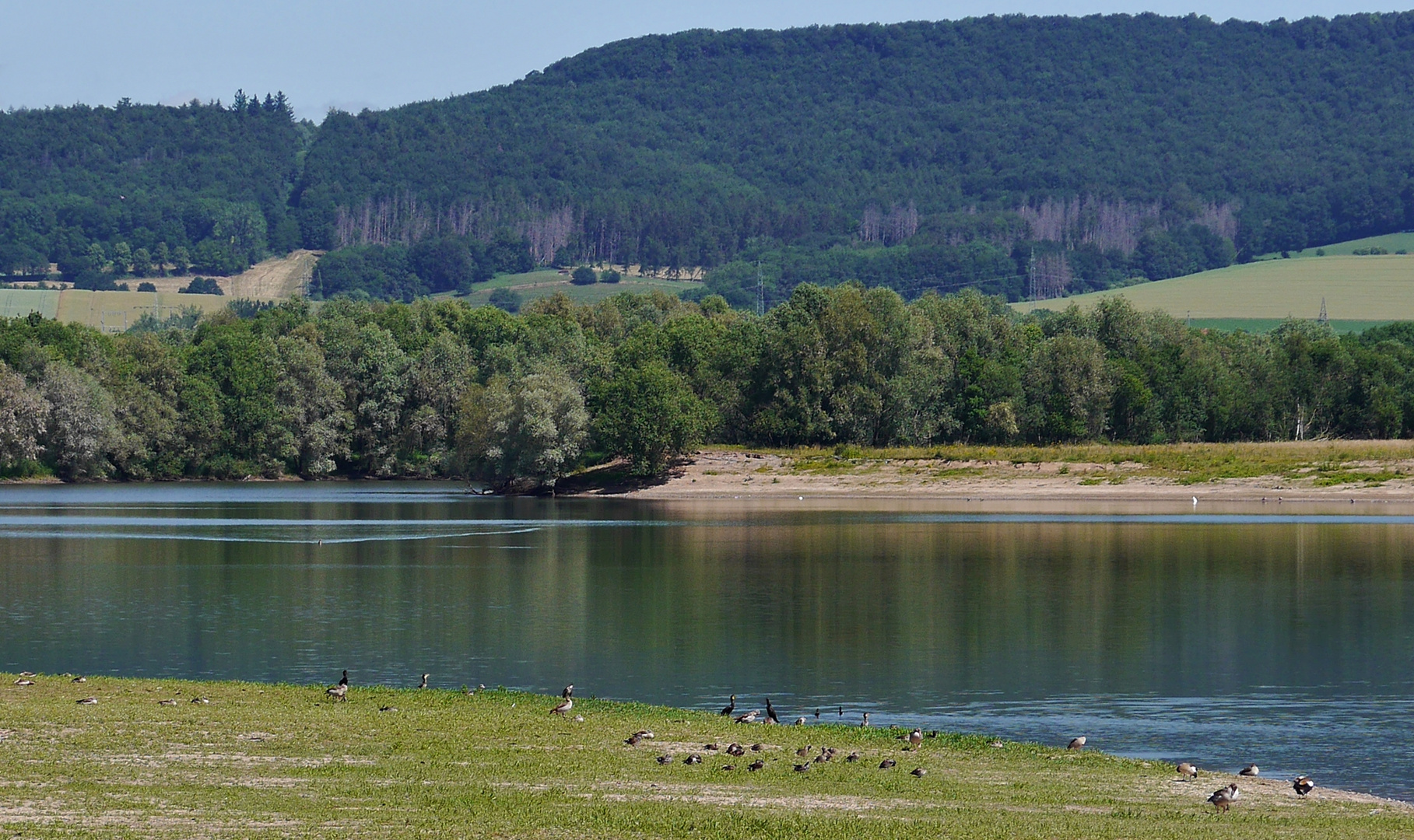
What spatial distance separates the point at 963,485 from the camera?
105m

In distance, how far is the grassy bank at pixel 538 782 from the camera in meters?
17.6

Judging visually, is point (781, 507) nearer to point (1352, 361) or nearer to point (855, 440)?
point (855, 440)

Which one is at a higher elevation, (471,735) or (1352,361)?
(1352,361)

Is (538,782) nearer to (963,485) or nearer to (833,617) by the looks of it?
(833,617)

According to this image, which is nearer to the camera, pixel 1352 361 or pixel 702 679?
pixel 702 679

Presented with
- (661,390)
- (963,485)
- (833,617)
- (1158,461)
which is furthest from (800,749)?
(1158,461)

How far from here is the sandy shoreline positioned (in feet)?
309

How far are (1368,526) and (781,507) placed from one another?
115ft

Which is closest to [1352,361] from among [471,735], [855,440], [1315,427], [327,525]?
[1315,427]

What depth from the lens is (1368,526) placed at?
73625 millimetres

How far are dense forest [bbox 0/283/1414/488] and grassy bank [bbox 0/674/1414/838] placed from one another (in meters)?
79.1

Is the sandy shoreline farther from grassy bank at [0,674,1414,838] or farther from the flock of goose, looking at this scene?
grassy bank at [0,674,1414,838]

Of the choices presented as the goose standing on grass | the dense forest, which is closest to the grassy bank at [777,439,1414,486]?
the dense forest

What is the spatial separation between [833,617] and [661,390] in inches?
2439
